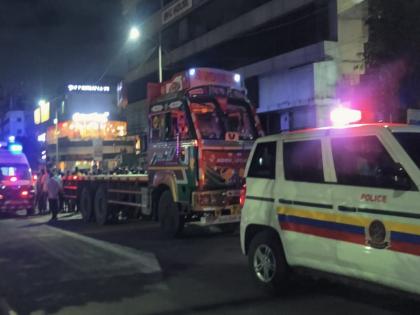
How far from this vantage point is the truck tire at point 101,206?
1611 cm

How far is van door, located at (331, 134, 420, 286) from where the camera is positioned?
5.32 metres

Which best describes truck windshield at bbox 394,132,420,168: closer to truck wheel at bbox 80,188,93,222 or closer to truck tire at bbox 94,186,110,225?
truck tire at bbox 94,186,110,225

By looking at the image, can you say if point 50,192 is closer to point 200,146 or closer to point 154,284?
point 200,146

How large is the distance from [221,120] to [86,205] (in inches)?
268

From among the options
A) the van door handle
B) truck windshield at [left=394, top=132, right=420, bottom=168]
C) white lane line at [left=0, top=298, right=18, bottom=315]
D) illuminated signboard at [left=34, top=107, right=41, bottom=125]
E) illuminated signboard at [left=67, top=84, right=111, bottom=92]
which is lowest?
white lane line at [left=0, top=298, right=18, bottom=315]

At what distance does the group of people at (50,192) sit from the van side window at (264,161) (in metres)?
12.8

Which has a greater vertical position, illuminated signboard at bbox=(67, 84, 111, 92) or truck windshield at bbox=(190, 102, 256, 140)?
illuminated signboard at bbox=(67, 84, 111, 92)

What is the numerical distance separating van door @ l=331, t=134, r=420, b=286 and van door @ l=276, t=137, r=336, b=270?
19 cm

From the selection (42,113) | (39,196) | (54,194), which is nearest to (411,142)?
(54,194)

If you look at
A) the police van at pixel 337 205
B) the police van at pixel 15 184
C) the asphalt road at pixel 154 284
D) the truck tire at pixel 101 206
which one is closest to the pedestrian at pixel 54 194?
the police van at pixel 15 184

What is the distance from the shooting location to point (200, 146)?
11.8 m

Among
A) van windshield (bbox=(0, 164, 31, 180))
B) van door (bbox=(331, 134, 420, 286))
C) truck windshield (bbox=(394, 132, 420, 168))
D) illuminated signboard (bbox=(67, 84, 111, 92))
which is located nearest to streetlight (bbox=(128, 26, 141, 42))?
van windshield (bbox=(0, 164, 31, 180))

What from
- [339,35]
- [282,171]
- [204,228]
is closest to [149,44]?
[339,35]

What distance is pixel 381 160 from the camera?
570cm
